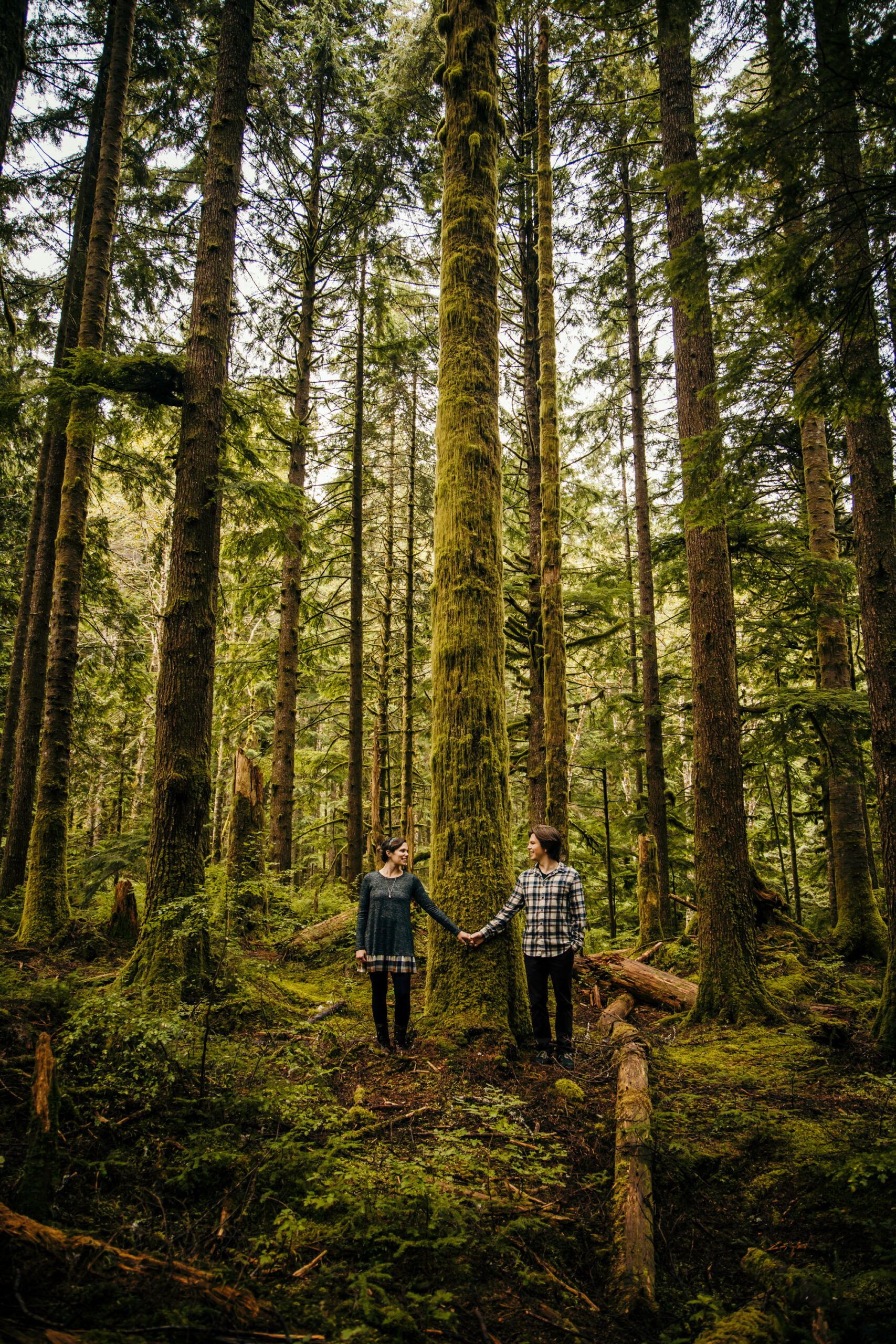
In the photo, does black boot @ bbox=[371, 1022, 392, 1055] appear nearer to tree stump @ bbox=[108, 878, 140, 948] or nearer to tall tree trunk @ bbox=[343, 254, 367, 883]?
tree stump @ bbox=[108, 878, 140, 948]

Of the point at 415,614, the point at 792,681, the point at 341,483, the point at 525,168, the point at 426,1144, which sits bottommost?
the point at 426,1144

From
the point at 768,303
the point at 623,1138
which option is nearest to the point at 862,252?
the point at 768,303

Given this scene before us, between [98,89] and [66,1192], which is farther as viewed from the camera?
[98,89]

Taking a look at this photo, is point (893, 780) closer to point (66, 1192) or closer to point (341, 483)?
point (66, 1192)

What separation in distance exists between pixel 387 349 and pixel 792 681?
12293mm

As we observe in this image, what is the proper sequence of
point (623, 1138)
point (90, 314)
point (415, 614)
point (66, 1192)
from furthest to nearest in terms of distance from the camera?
point (415, 614) → point (90, 314) → point (623, 1138) → point (66, 1192)

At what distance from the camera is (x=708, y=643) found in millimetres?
7188

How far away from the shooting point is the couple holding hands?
5406 mm

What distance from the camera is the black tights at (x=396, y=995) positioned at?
5.43 m

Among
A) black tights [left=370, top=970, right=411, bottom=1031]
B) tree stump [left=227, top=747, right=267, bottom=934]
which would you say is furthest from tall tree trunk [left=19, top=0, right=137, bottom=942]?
black tights [left=370, top=970, right=411, bottom=1031]

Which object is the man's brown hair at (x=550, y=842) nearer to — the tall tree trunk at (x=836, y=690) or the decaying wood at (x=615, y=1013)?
the decaying wood at (x=615, y=1013)

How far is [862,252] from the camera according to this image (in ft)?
15.8

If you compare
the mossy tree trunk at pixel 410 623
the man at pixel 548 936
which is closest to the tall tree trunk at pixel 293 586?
the mossy tree trunk at pixel 410 623

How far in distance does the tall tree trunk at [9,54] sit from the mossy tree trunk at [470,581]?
380cm
